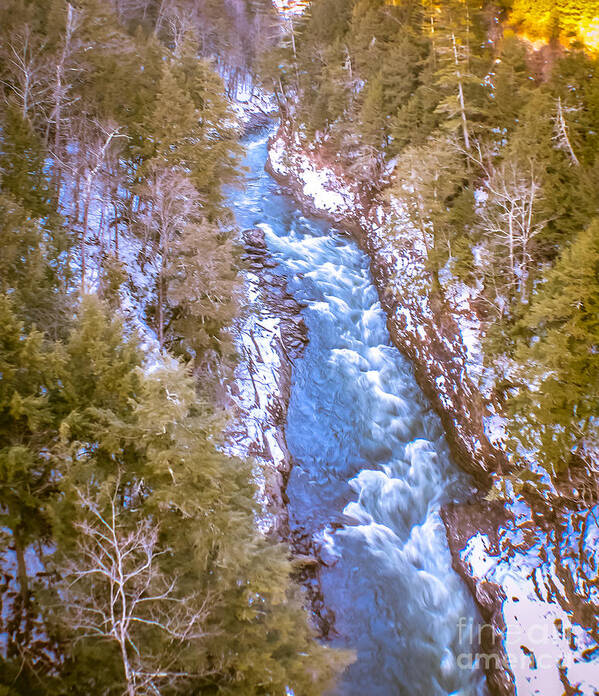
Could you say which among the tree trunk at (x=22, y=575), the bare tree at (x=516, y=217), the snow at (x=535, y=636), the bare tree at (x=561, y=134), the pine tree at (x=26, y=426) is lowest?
the snow at (x=535, y=636)

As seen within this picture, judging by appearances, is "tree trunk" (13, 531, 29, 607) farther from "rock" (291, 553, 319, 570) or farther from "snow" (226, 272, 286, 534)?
"rock" (291, 553, 319, 570)

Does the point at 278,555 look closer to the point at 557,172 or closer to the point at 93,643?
the point at 93,643

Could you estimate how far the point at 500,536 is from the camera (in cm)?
1399

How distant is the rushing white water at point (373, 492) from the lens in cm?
1227

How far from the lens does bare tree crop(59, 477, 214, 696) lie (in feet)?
23.7

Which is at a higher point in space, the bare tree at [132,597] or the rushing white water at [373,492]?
the bare tree at [132,597]

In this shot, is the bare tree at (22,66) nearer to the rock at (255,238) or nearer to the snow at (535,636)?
the rock at (255,238)

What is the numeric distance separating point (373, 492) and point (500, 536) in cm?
432

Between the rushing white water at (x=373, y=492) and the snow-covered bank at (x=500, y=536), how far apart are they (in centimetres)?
63

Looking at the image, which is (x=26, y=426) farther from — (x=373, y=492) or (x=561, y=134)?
(x=561, y=134)

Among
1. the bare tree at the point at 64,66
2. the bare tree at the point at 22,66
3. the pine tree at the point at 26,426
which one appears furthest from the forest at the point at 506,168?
the bare tree at the point at 22,66

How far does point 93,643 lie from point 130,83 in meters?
19.8

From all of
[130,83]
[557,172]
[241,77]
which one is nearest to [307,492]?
[557,172]

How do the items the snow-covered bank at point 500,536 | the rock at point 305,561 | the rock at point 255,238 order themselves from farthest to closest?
the rock at point 255,238
the rock at point 305,561
the snow-covered bank at point 500,536
